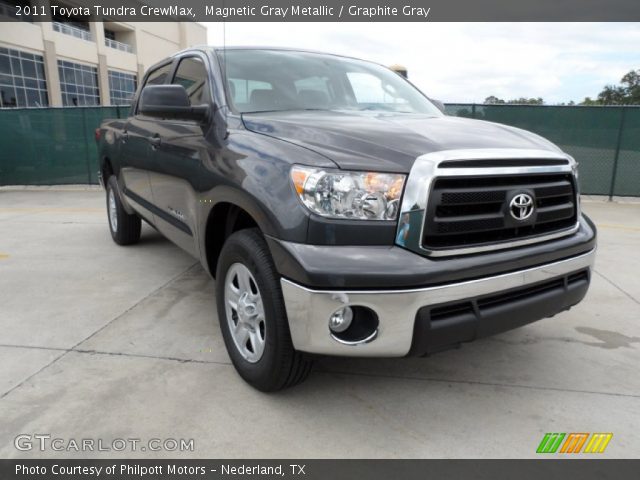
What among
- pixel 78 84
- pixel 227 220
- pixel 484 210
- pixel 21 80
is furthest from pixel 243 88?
pixel 78 84

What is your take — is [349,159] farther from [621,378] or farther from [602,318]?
[602,318]

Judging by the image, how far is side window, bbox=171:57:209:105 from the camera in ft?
10.7

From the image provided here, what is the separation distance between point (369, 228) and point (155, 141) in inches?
92.0

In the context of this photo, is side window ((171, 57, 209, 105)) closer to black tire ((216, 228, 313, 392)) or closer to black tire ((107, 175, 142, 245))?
black tire ((216, 228, 313, 392))

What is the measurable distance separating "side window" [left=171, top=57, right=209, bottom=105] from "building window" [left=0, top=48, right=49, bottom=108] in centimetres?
3430

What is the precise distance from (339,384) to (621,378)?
1567 millimetres

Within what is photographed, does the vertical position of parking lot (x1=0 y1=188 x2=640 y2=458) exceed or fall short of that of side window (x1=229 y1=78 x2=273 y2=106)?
it falls short

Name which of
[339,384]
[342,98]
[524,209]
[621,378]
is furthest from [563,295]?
[342,98]

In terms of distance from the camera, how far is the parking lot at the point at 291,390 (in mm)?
2254

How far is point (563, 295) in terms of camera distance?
8.21 feet

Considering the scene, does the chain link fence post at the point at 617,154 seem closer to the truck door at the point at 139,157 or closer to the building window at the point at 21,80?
the truck door at the point at 139,157

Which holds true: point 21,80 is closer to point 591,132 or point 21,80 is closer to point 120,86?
point 120,86

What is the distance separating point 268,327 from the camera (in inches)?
90.7
